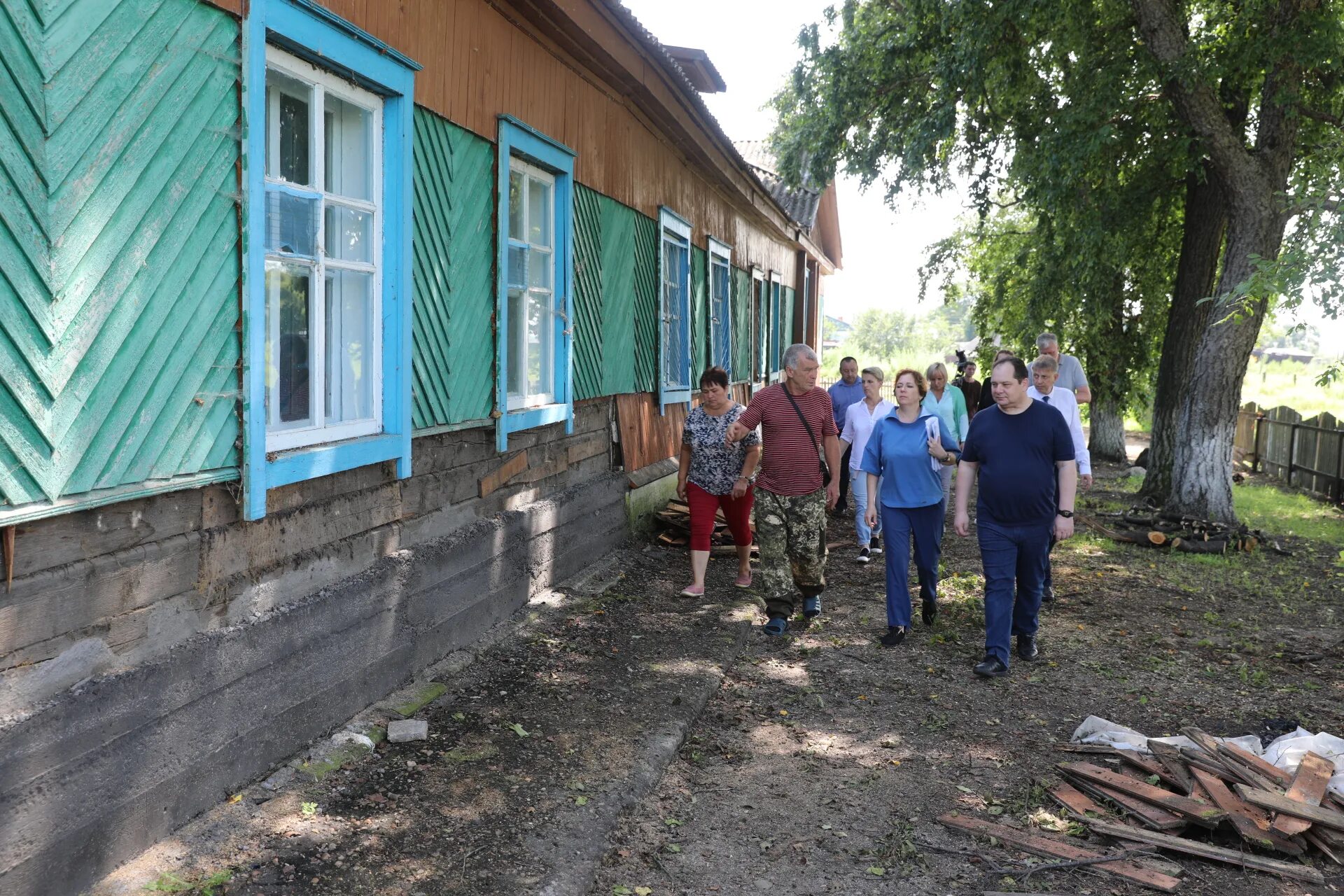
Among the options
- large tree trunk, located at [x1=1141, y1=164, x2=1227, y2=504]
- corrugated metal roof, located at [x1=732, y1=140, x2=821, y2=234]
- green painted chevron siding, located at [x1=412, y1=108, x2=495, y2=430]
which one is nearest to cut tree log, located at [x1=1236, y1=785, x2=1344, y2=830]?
green painted chevron siding, located at [x1=412, y1=108, x2=495, y2=430]

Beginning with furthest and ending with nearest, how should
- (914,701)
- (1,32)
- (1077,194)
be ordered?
(1077,194) → (914,701) → (1,32)

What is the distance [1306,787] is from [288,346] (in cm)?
440

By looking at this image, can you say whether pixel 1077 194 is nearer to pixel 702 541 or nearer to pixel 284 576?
pixel 702 541

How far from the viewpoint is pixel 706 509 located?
8008 millimetres

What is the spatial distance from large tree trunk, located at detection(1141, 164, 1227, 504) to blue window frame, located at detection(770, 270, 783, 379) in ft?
21.0

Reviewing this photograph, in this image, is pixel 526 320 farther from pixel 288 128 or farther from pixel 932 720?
pixel 932 720

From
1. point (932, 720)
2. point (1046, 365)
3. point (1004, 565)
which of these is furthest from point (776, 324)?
point (932, 720)

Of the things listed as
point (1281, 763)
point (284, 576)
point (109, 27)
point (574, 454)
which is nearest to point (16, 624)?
point (284, 576)

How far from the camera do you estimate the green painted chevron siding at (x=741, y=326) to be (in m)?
15.1

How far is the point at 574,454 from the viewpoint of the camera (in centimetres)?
834

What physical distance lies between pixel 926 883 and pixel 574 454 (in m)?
4.90

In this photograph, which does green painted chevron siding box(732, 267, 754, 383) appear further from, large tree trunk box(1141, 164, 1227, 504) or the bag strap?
the bag strap

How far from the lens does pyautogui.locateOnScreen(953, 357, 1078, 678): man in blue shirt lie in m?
6.34

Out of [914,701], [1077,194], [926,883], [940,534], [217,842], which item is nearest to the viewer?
[217,842]
